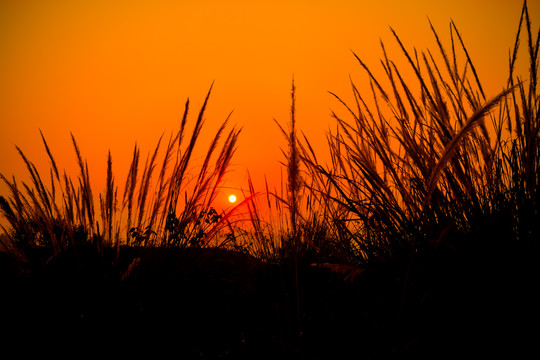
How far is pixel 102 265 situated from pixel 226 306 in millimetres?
571

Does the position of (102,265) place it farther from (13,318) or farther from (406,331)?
(406,331)

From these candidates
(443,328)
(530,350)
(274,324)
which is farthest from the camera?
(274,324)

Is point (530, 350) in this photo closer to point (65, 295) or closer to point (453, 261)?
point (453, 261)

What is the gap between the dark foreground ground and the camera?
73 centimetres

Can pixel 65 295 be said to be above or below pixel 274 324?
above

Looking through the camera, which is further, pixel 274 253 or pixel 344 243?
pixel 274 253

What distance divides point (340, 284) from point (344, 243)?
32 centimetres

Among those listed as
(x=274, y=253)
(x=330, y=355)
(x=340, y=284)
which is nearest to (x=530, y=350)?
(x=330, y=355)

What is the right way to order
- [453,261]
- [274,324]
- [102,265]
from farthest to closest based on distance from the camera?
1. [102,265]
2. [274,324]
3. [453,261]

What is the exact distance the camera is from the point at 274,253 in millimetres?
2088

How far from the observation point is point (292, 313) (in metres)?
1.09

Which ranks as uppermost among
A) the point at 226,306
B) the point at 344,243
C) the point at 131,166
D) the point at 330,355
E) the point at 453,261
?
the point at 131,166

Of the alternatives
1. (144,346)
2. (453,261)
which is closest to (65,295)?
(144,346)

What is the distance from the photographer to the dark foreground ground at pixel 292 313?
734 mm
